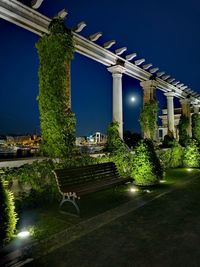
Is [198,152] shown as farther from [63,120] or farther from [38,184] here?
[38,184]

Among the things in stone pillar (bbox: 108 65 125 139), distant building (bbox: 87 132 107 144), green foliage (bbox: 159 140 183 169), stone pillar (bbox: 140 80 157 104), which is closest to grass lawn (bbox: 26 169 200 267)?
stone pillar (bbox: 108 65 125 139)

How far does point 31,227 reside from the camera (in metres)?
4.78

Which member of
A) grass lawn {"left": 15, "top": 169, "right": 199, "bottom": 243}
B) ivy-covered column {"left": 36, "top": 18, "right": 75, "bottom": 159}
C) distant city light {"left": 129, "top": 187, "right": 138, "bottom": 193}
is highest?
ivy-covered column {"left": 36, "top": 18, "right": 75, "bottom": 159}

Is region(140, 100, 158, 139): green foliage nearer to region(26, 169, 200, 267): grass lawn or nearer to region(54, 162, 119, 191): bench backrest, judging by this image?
region(54, 162, 119, 191): bench backrest

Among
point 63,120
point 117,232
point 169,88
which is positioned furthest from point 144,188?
point 169,88

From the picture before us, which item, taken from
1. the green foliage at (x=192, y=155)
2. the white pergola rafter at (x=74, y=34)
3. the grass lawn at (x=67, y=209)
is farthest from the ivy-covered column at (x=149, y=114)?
the grass lawn at (x=67, y=209)

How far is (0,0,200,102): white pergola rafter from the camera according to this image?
841cm

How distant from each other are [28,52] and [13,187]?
1409 inches

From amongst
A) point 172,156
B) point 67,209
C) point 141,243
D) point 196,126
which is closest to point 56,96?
point 67,209

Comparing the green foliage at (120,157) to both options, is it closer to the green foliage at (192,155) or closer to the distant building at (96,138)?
the green foliage at (192,155)

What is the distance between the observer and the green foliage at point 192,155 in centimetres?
1396

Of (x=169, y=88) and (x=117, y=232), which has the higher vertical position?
(x=169, y=88)

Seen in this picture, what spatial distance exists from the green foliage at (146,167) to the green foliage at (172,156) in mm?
4987

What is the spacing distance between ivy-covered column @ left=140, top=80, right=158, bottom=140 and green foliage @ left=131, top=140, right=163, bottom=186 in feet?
21.6
